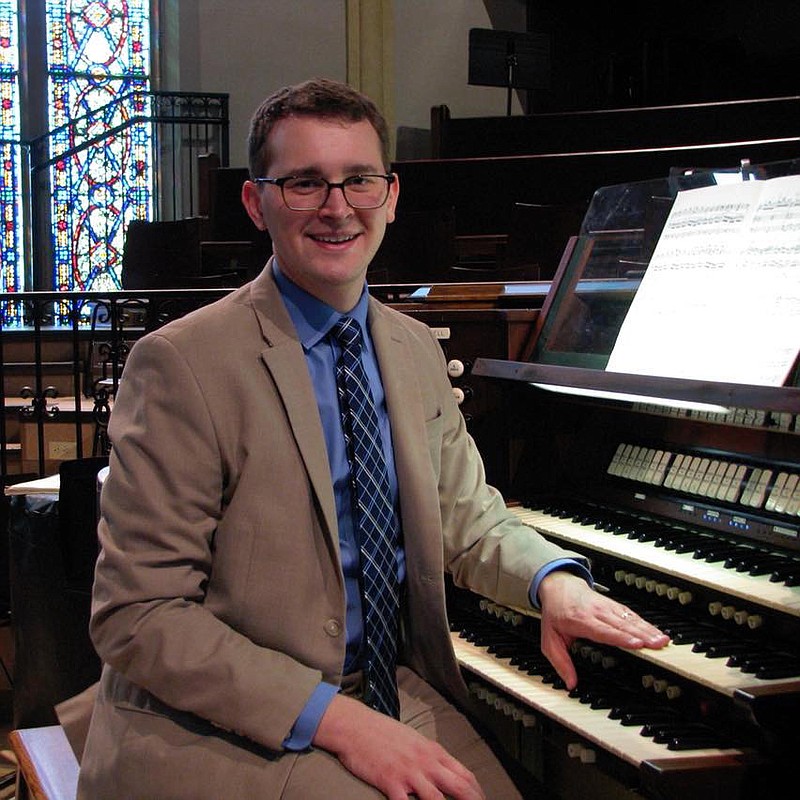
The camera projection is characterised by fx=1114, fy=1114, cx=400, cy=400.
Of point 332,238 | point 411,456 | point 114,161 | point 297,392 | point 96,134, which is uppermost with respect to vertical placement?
point 96,134

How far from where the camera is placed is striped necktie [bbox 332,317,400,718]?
5.68 ft

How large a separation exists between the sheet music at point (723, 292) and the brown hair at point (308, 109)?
820mm

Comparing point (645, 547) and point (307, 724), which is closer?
point (307, 724)

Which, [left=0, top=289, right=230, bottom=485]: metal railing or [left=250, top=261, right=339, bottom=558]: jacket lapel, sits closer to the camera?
[left=250, top=261, right=339, bottom=558]: jacket lapel

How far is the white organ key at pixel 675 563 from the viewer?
1854 mm

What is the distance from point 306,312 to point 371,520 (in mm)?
347

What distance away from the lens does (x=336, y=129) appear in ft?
5.58

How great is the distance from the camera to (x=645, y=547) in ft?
7.27

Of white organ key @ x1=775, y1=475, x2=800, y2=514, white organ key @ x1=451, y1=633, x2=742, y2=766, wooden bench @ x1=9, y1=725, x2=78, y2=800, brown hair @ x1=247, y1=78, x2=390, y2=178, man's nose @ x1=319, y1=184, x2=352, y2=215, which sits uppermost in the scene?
brown hair @ x1=247, y1=78, x2=390, y2=178

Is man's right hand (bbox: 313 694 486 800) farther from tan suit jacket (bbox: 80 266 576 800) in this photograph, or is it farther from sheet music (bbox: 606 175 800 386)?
sheet music (bbox: 606 175 800 386)

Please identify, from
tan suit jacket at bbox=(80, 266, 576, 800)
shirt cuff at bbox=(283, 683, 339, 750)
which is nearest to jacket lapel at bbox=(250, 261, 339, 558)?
tan suit jacket at bbox=(80, 266, 576, 800)

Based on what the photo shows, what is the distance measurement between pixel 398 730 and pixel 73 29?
10.2 metres

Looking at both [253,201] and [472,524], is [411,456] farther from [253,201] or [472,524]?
[253,201]

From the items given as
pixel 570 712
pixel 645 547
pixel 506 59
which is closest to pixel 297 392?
pixel 570 712
